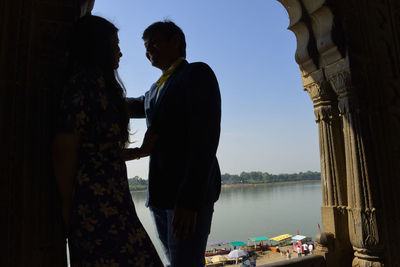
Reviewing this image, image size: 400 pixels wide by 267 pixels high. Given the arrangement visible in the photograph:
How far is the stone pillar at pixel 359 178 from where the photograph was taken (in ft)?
6.08

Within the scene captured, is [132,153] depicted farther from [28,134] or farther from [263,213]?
[263,213]

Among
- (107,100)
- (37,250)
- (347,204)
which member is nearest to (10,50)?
(107,100)

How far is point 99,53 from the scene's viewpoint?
827mm

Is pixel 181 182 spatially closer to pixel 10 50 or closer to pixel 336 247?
pixel 10 50

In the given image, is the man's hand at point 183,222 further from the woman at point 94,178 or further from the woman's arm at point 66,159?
the woman's arm at point 66,159

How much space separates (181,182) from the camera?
95cm

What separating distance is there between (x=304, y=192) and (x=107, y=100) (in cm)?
5648

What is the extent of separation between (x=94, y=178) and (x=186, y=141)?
0.35 m

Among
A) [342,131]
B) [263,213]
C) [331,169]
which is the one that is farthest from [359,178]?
[263,213]

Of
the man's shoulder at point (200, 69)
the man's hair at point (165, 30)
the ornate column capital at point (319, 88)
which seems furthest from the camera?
the ornate column capital at point (319, 88)

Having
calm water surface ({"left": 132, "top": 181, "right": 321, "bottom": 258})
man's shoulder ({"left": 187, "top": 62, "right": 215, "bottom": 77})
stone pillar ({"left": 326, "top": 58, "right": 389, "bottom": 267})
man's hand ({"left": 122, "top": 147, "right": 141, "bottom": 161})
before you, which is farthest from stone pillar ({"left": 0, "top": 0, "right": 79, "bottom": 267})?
calm water surface ({"left": 132, "top": 181, "right": 321, "bottom": 258})

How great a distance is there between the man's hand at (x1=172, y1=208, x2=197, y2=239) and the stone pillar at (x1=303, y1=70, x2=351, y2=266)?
150 centimetres

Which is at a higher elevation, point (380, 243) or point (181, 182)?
point (181, 182)

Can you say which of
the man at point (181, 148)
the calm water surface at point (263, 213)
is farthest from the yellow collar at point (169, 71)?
the calm water surface at point (263, 213)
